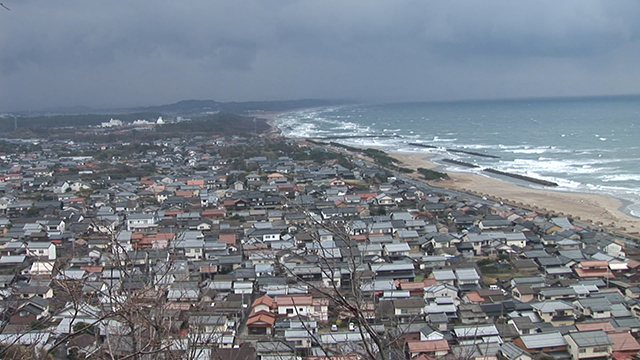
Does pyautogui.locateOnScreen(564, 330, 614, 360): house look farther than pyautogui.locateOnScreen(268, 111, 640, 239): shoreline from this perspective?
No

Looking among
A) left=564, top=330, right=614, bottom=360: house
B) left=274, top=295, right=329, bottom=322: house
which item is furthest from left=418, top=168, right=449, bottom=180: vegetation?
left=564, top=330, right=614, bottom=360: house

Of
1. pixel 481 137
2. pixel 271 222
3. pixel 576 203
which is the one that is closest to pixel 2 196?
pixel 271 222

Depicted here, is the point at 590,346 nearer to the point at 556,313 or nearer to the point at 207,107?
the point at 556,313

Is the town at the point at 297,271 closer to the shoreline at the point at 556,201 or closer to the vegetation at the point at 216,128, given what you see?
the shoreline at the point at 556,201

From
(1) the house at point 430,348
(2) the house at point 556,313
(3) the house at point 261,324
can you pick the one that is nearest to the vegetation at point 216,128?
(3) the house at point 261,324

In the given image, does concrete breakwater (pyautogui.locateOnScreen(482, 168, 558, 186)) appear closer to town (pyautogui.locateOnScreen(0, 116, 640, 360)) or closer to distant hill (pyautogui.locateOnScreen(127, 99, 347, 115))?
town (pyautogui.locateOnScreen(0, 116, 640, 360))

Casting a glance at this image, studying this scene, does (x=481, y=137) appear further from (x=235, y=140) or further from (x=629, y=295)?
(x=629, y=295)
